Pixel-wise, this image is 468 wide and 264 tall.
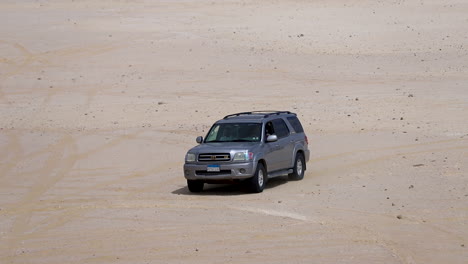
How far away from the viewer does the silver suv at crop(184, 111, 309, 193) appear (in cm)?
1903

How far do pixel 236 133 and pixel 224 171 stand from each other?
1.52 meters

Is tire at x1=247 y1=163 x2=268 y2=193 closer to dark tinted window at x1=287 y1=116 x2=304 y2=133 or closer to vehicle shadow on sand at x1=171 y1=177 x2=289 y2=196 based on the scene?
vehicle shadow on sand at x1=171 y1=177 x2=289 y2=196

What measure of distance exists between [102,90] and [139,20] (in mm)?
13545

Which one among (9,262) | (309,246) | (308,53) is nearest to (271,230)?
(309,246)

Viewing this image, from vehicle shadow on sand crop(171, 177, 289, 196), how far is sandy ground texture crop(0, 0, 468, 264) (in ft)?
0.22

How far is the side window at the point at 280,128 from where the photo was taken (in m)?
20.8

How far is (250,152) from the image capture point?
19.1 m

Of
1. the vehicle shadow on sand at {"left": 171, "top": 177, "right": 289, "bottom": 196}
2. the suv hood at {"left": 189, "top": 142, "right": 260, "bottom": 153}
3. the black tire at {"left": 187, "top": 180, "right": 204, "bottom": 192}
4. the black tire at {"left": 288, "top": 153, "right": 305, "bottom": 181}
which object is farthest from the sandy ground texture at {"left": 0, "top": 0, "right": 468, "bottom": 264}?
the suv hood at {"left": 189, "top": 142, "right": 260, "bottom": 153}

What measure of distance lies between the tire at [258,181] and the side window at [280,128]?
1.50 metres

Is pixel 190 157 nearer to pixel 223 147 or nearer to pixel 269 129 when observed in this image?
pixel 223 147

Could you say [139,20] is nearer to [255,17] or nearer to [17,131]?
[255,17]

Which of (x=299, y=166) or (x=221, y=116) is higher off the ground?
(x=299, y=166)

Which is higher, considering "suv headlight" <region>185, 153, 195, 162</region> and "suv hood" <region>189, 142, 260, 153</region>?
"suv hood" <region>189, 142, 260, 153</region>

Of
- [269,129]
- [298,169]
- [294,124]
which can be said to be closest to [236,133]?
[269,129]
